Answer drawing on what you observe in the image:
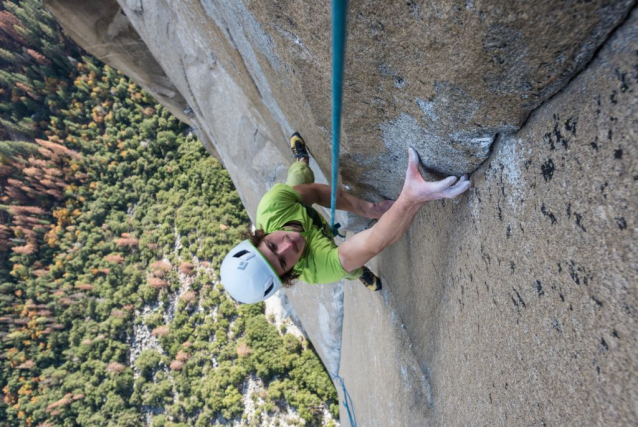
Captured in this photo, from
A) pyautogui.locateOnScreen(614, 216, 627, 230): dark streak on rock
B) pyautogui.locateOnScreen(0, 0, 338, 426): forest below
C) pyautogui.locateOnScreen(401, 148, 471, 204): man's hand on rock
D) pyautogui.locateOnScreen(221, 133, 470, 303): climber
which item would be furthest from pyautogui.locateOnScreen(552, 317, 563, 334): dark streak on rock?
pyautogui.locateOnScreen(0, 0, 338, 426): forest below

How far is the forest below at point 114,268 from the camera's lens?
7.62 m

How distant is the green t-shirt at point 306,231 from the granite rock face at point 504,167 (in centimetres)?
40

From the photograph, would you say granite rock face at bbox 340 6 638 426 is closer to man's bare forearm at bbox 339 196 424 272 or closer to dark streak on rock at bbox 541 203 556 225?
dark streak on rock at bbox 541 203 556 225

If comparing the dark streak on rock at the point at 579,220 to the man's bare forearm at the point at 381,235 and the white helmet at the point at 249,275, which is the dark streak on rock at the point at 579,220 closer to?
the man's bare forearm at the point at 381,235

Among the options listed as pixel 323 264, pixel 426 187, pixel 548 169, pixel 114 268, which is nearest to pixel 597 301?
pixel 548 169

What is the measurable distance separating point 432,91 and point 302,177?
4.95 ft

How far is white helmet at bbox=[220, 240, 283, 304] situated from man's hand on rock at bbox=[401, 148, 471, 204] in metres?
0.83

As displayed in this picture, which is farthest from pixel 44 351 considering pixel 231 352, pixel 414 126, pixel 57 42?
pixel 414 126

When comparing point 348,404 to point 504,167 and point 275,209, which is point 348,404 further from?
point 504,167

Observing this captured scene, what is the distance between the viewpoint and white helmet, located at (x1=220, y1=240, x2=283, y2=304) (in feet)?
5.59

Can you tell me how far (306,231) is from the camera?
1.91 meters

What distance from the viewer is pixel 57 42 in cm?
1667

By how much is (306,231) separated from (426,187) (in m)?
0.87

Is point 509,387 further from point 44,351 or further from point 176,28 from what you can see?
point 44,351
